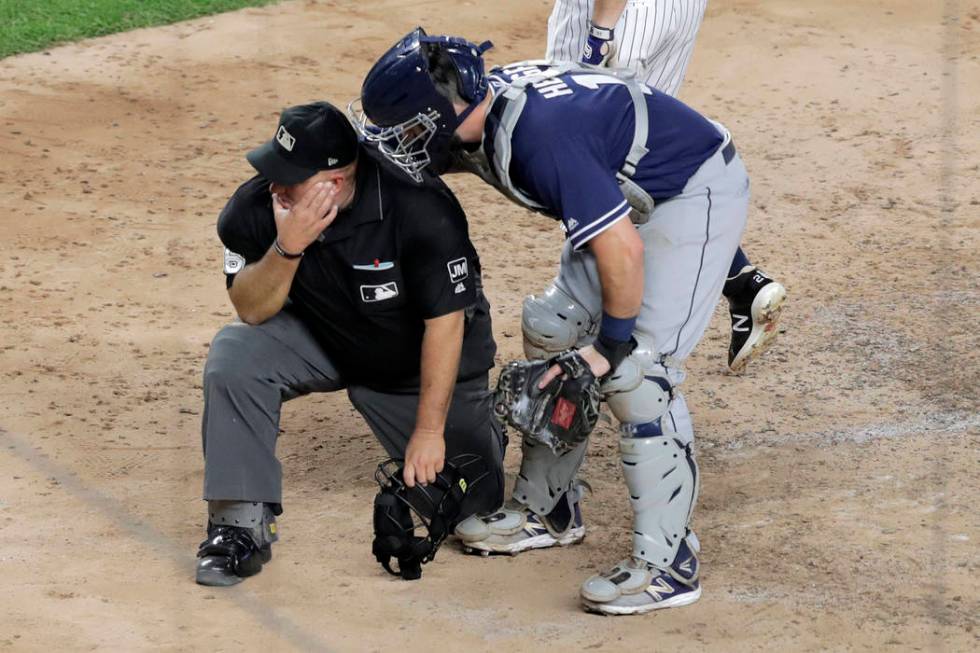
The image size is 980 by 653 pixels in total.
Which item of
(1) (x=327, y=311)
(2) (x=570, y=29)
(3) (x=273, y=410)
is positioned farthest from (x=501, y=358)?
(3) (x=273, y=410)

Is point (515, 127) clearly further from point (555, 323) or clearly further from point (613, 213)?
point (555, 323)

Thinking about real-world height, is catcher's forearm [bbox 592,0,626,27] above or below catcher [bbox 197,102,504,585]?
above

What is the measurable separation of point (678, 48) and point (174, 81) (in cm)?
393

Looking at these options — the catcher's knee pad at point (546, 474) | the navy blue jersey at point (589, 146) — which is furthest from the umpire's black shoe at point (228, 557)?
the navy blue jersey at point (589, 146)

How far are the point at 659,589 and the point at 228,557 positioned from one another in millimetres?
1208

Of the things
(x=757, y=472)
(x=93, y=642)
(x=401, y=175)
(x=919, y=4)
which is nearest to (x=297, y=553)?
(x=93, y=642)

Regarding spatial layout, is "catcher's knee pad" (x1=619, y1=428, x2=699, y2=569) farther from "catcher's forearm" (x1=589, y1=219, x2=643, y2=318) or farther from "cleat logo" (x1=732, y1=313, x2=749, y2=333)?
"cleat logo" (x1=732, y1=313, x2=749, y2=333)

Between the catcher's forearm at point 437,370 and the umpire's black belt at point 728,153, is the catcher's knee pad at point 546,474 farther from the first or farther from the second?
the umpire's black belt at point 728,153

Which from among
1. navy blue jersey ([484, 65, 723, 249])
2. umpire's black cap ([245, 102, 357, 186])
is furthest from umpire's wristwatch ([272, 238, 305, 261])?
navy blue jersey ([484, 65, 723, 249])

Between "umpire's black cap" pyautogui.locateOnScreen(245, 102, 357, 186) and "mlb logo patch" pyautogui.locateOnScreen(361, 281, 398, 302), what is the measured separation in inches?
15.0

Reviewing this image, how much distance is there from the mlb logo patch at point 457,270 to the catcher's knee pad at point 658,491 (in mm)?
645

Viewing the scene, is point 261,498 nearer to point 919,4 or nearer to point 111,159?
point 111,159

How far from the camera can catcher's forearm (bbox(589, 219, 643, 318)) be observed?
156 inches

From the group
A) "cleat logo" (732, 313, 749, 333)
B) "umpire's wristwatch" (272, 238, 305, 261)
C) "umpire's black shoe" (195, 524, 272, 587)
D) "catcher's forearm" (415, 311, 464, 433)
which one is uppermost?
"umpire's wristwatch" (272, 238, 305, 261)
